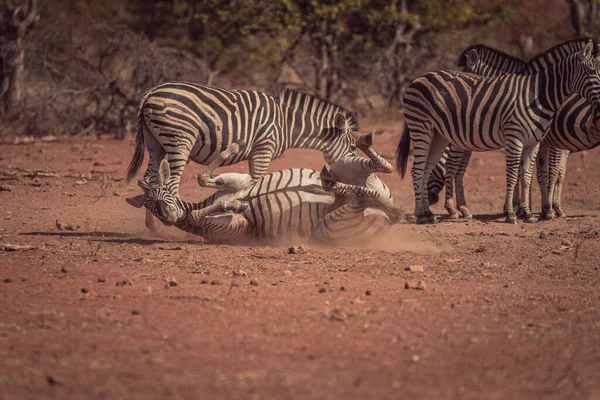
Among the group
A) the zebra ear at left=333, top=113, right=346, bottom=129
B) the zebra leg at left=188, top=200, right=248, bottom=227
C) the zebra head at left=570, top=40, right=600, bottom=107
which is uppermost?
the zebra head at left=570, top=40, right=600, bottom=107

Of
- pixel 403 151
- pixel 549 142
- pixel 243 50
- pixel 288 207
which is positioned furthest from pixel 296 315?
pixel 243 50

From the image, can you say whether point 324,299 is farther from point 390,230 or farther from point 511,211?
point 511,211

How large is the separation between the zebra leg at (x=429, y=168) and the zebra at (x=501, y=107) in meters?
0.01

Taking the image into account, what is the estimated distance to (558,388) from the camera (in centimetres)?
390

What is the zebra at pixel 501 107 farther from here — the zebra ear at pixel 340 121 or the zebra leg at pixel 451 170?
the zebra ear at pixel 340 121

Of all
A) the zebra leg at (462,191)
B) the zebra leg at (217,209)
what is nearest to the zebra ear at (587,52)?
the zebra leg at (462,191)

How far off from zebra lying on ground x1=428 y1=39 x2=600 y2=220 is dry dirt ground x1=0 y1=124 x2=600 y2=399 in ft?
3.35

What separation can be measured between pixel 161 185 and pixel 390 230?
2.32m

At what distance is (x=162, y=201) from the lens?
7.27 m

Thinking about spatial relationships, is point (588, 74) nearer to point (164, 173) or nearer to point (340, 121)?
point (340, 121)

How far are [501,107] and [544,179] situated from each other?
1.22 m

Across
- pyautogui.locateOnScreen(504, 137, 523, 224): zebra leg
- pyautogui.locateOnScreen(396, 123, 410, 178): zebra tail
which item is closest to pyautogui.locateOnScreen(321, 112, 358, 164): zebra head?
pyautogui.locateOnScreen(396, 123, 410, 178): zebra tail

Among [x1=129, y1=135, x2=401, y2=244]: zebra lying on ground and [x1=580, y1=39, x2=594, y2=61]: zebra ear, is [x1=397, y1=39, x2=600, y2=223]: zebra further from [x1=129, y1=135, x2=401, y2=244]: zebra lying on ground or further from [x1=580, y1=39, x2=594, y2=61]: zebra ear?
[x1=129, y1=135, x2=401, y2=244]: zebra lying on ground

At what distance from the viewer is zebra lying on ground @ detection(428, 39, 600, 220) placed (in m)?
9.34
